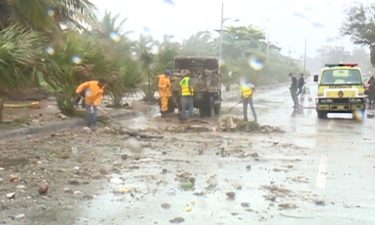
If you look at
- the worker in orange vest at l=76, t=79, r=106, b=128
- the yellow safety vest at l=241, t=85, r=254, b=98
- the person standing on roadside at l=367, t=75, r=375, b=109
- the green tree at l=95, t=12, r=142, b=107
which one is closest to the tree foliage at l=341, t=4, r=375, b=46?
the person standing on roadside at l=367, t=75, r=375, b=109

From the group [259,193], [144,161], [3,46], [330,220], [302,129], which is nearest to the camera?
[330,220]

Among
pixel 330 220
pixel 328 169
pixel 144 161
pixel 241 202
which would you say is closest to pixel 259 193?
pixel 241 202

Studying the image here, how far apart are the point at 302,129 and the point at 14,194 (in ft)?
37.2

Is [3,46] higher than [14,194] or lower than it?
higher

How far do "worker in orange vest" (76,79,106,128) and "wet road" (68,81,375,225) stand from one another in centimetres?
254

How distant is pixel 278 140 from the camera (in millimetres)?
14398

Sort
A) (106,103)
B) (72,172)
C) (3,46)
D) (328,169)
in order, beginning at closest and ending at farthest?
(72,172) < (328,169) < (3,46) < (106,103)

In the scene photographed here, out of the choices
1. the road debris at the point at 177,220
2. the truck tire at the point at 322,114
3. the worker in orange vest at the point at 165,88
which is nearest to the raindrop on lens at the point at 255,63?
the truck tire at the point at 322,114

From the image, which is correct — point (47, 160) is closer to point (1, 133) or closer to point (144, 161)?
point (144, 161)

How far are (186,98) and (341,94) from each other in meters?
6.09

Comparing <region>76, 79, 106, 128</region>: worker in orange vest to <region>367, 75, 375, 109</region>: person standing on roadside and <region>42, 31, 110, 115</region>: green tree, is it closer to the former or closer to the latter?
<region>42, 31, 110, 115</region>: green tree

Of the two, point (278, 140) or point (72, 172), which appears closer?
point (72, 172)

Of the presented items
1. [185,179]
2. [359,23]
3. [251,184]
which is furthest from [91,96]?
[359,23]

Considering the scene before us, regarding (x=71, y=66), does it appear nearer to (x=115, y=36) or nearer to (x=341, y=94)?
(x=341, y=94)
